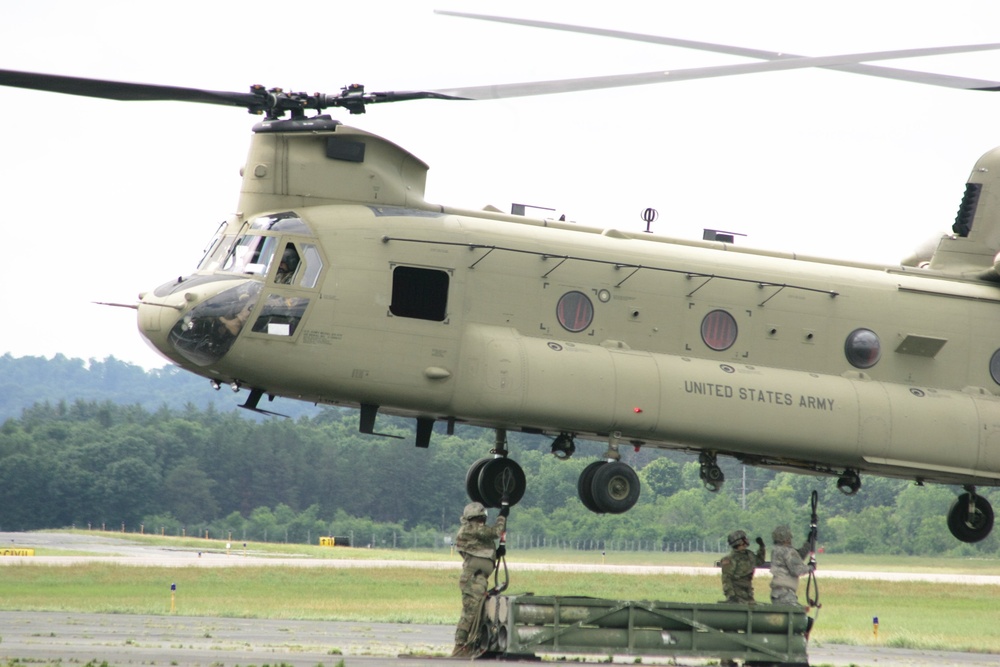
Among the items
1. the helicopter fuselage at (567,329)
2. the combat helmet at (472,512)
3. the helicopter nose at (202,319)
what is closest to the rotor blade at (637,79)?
the helicopter fuselage at (567,329)

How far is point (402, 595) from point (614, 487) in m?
18.0

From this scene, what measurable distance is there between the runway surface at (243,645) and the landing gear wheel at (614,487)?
6.88 feet

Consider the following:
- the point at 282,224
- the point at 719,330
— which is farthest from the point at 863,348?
the point at 282,224

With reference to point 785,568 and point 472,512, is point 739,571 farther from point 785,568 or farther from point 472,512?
point 472,512

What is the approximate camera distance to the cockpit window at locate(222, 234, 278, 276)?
16.6m

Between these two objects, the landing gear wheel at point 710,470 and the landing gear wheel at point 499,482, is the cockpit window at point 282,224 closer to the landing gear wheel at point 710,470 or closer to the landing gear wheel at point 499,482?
the landing gear wheel at point 499,482

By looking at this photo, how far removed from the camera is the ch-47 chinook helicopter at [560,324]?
16547 mm

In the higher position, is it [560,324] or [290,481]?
[290,481]

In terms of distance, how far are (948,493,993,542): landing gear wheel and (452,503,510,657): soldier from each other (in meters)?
8.02

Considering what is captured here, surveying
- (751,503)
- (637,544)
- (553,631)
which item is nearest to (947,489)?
(751,503)

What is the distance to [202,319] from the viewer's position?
1625 cm

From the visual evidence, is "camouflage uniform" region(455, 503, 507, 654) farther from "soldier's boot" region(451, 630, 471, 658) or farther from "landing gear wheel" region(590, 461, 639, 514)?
"landing gear wheel" region(590, 461, 639, 514)

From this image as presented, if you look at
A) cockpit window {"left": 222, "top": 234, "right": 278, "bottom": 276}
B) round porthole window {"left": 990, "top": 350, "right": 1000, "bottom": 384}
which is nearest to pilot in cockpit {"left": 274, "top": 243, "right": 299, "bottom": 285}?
cockpit window {"left": 222, "top": 234, "right": 278, "bottom": 276}

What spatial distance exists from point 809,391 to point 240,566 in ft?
85.1
